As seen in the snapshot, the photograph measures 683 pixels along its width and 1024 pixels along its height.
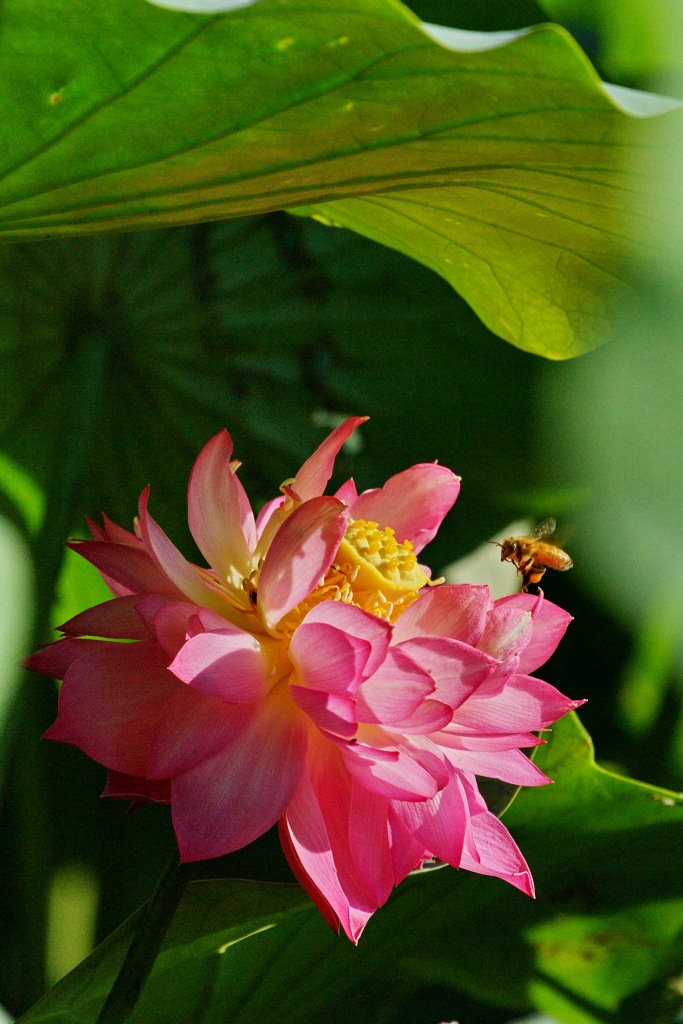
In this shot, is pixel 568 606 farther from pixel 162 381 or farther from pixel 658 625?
pixel 162 381

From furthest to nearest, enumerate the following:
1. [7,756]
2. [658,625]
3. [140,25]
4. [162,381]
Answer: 1. [658,625]
2. [162,381]
3. [7,756]
4. [140,25]

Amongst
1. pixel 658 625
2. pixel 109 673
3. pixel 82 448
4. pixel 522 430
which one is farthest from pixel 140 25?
pixel 658 625

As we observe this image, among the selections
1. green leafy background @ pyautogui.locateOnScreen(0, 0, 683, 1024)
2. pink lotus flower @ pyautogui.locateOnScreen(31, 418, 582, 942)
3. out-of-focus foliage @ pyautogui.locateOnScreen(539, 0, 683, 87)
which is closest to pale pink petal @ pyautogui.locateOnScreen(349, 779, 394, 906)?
pink lotus flower @ pyautogui.locateOnScreen(31, 418, 582, 942)

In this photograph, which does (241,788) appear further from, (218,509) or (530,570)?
(530,570)

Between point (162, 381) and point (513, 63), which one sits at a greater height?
point (513, 63)

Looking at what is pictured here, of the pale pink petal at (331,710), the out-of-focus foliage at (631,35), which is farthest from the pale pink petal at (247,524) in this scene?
the out-of-focus foliage at (631,35)

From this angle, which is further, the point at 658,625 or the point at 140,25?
the point at 658,625

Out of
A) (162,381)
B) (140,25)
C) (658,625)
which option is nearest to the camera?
(140,25)
